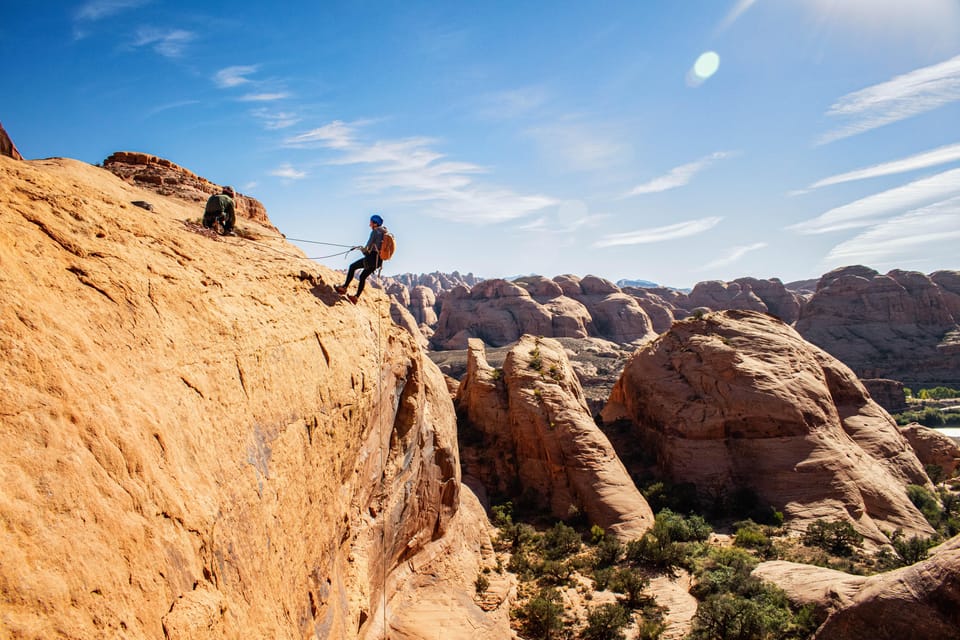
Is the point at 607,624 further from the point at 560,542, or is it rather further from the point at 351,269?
the point at 351,269

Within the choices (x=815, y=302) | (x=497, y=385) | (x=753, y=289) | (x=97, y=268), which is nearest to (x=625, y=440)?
(x=497, y=385)

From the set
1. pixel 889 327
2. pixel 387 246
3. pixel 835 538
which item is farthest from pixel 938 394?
pixel 387 246

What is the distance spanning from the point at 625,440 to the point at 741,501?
6888 mm

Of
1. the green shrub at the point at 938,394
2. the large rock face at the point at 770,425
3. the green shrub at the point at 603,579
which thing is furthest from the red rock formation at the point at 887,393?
the green shrub at the point at 603,579

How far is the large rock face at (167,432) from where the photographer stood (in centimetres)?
293

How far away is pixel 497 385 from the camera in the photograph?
80.0ft

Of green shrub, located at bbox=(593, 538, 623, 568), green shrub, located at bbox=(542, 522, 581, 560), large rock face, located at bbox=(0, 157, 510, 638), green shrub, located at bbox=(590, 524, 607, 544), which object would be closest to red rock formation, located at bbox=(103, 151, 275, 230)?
large rock face, located at bbox=(0, 157, 510, 638)

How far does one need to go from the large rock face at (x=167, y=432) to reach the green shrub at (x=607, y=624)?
21.9ft

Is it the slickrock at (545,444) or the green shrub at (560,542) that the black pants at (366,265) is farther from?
the slickrock at (545,444)

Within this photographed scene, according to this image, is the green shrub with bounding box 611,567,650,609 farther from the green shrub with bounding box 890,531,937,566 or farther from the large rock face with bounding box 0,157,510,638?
the green shrub with bounding box 890,531,937,566

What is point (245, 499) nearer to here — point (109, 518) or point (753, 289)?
point (109, 518)

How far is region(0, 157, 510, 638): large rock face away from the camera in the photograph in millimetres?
2926

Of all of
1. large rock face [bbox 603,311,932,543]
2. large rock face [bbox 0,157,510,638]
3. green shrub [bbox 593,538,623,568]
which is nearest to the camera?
large rock face [bbox 0,157,510,638]

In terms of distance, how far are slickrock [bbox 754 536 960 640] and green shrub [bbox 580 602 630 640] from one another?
14.6 ft
